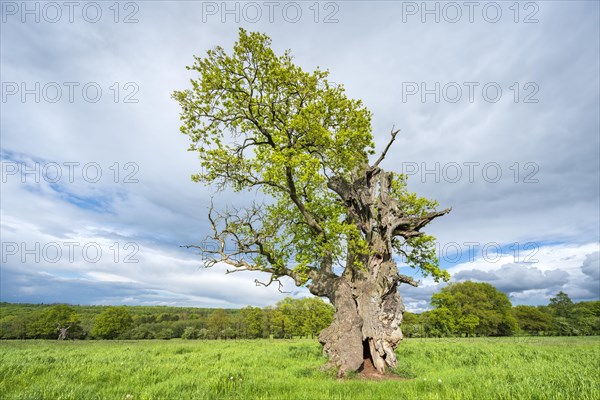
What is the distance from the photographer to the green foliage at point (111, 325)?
325ft

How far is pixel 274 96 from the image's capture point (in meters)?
17.5

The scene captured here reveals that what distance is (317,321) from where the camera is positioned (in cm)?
9494

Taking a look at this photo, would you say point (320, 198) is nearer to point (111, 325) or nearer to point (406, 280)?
point (406, 280)

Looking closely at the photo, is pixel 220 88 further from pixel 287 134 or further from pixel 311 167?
pixel 311 167

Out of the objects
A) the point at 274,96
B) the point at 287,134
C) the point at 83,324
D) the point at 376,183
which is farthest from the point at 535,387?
the point at 83,324

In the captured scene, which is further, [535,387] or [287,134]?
[287,134]

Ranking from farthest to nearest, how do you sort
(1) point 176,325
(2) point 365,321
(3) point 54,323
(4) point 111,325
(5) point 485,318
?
1. (1) point 176,325
2. (3) point 54,323
3. (4) point 111,325
4. (5) point 485,318
5. (2) point 365,321

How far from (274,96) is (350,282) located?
1158cm

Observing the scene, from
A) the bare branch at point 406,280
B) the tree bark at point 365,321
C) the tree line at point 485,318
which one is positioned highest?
the bare branch at point 406,280

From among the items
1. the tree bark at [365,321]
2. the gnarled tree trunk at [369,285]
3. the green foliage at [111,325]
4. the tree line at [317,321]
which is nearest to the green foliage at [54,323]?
the tree line at [317,321]

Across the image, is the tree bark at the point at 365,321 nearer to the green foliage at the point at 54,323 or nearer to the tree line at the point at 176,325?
the tree line at the point at 176,325

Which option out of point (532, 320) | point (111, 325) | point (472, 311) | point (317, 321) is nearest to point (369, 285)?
→ point (472, 311)

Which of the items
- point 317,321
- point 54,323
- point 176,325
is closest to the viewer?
point 317,321

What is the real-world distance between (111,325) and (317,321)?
6684 cm
